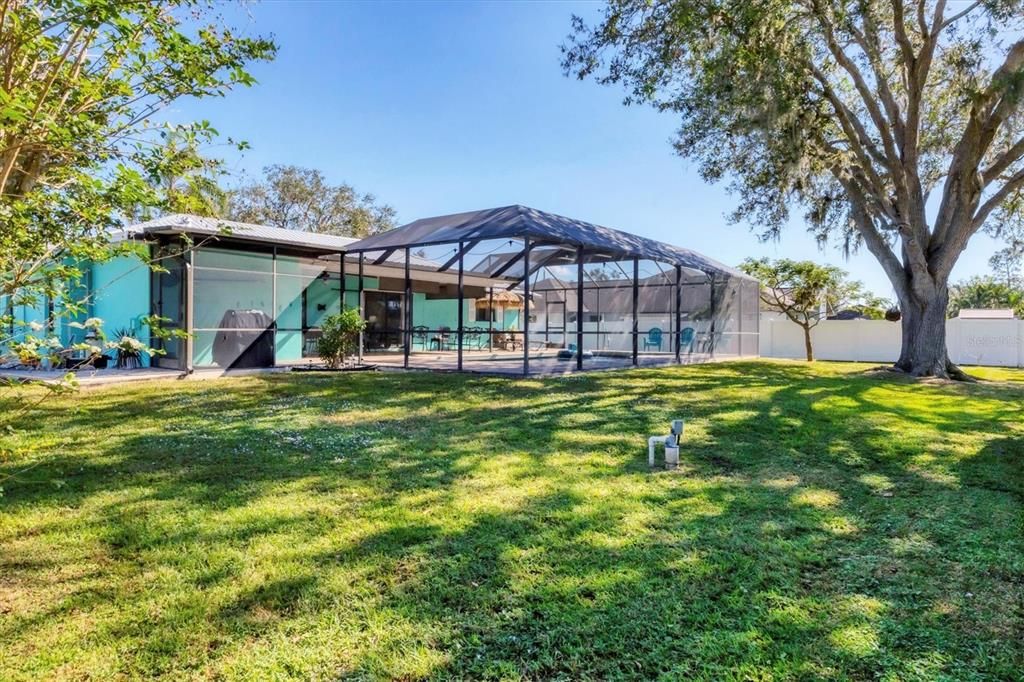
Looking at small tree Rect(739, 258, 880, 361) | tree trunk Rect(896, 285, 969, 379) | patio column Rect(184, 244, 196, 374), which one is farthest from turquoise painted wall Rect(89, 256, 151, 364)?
small tree Rect(739, 258, 880, 361)

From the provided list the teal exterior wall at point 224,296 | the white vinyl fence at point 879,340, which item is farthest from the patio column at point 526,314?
the white vinyl fence at point 879,340

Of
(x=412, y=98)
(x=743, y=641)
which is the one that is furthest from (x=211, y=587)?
(x=412, y=98)

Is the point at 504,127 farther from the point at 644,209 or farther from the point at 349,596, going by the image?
the point at 349,596

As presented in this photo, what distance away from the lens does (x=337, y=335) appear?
436 inches

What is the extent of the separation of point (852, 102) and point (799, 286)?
6294 millimetres

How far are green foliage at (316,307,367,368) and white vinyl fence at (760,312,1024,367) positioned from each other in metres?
17.3

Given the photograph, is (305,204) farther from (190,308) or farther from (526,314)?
(526,314)

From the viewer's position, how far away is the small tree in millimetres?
17891

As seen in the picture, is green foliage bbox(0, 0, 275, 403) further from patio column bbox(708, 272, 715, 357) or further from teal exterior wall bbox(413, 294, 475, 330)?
teal exterior wall bbox(413, 294, 475, 330)

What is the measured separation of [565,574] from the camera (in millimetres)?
2576

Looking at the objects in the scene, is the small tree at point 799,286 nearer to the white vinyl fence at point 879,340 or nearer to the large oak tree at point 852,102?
the white vinyl fence at point 879,340

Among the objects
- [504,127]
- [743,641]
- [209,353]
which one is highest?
[504,127]

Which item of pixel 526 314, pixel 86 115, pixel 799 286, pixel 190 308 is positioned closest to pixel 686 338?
pixel 799 286

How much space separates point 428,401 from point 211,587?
4.98 metres
